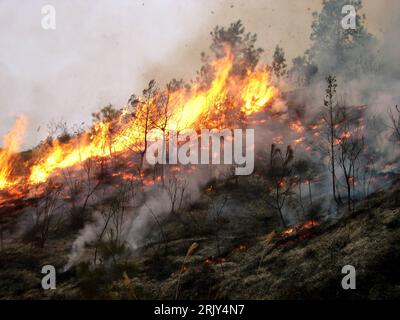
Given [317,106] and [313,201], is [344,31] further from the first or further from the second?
[313,201]

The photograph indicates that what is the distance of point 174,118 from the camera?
169 feet

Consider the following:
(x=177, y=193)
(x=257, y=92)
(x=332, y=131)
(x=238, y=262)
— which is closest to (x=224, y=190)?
(x=177, y=193)

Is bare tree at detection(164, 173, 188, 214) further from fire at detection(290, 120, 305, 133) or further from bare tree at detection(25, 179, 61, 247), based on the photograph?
fire at detection(290, 120, 305, 133)

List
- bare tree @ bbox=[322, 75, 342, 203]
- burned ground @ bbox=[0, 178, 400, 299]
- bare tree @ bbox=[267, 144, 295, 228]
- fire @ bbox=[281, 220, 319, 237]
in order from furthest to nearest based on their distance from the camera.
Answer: bare tree @ bbox=[267, 144, 295, 228]
bare tree @ bbox=[322, 75, 342, 203]
fire @ bbox=[281, 220, 319, 237]
burned ground @ bbox=[0, 178, 400, 299]

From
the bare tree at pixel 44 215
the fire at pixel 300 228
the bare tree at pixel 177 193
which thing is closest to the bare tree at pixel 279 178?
the fire at pixel 300 228

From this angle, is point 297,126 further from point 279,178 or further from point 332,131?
point 332,131

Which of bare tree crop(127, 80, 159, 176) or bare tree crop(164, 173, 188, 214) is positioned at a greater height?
bare tree crop(127, 80, 159, 176)

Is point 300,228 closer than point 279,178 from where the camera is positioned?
Yes

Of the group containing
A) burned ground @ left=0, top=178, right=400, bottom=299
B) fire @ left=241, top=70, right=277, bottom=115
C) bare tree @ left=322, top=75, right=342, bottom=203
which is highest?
fire @ left=241, top=70, right=277, bottom=115

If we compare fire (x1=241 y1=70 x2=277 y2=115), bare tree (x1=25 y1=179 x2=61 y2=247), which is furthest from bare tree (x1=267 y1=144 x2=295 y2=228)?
bare tree (x1=25 y1=179 x2=61 y2=247)

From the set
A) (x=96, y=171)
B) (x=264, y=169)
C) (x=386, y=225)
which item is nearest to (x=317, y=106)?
(x=264, y=169)

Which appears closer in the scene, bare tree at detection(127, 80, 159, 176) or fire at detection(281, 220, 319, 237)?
fire at detection(281, 220, 319, 237)

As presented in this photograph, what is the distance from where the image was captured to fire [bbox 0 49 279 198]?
45.5 metres
